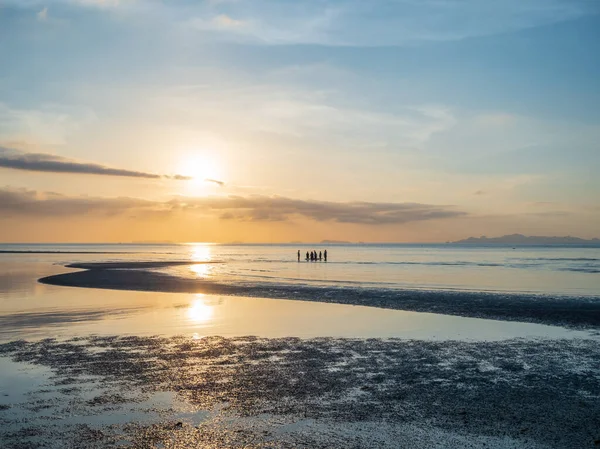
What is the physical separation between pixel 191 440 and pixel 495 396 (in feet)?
24.1

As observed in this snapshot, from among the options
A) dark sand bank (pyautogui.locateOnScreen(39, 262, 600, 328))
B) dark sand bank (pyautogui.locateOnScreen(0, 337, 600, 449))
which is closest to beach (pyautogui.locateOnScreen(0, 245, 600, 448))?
dark sand bank (pyautogui.locateOnScreen(0, 337, 600, 449))

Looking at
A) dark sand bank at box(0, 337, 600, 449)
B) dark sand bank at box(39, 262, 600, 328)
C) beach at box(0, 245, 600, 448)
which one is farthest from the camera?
dark sand bank at box(39, 262, 600, 328)

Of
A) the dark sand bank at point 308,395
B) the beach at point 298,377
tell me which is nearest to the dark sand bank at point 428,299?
the beach at point 298,377

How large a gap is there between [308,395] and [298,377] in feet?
5.55

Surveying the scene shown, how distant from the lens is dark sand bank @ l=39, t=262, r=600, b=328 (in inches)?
1046

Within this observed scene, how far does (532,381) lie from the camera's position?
45.6 ft

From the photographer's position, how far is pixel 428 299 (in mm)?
33562

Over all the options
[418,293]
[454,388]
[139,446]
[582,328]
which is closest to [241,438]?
[139,446]

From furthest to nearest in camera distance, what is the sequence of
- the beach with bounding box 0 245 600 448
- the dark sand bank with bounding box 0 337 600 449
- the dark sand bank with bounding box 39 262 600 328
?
the dark sand bank with bounding box 39 262 600 328 → the beach with bounding box 0 245 600 448 → the dark sand bank with bounding box 0 337 600 449

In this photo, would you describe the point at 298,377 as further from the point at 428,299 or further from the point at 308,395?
the point at 428,299

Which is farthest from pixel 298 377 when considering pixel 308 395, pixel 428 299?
pixel 428 299

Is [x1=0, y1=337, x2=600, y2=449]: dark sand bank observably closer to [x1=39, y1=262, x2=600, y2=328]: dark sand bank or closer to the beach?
the beach

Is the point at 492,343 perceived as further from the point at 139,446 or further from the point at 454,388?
the point at 139,446

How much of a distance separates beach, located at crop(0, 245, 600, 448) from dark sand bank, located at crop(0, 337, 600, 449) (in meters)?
0.05
